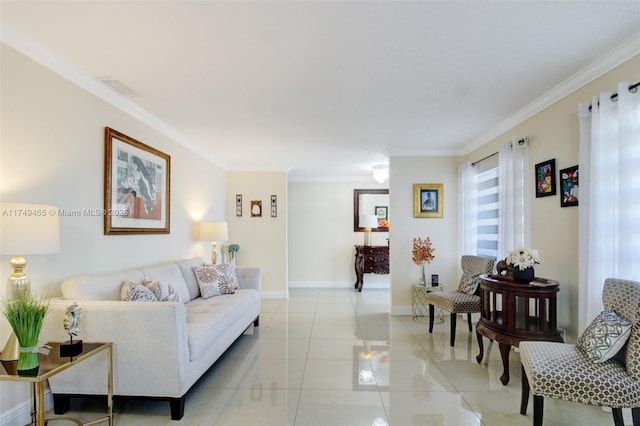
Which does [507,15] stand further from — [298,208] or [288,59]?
[298,208]

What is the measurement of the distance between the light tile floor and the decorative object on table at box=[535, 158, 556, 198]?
1612 mm

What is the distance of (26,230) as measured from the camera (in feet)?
6.23

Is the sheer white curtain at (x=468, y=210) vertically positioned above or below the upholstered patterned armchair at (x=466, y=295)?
above

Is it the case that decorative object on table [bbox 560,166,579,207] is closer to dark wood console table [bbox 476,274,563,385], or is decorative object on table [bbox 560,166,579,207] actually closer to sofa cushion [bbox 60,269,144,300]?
dark wood console table [bbox 476,274,563,385]

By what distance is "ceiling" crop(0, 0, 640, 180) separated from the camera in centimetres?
190

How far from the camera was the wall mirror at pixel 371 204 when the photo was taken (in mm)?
7707

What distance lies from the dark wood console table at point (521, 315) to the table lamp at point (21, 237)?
3.17 metres

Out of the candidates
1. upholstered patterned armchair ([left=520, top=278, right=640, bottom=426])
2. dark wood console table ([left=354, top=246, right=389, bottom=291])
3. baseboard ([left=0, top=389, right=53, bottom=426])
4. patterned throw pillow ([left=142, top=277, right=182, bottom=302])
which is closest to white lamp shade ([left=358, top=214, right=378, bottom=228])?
dark wood console table ([left=354, top=246, right=389, bottom=291])

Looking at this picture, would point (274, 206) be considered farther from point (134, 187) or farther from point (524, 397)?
point (524, 397)

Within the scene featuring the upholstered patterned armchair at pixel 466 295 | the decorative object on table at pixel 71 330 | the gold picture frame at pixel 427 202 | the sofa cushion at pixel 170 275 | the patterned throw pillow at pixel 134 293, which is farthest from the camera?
the gold picture frame at pixel 427 202

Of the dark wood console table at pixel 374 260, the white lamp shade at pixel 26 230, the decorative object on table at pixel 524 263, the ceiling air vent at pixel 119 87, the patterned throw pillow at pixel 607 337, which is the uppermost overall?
the ceiling air vent at pixel 119 87

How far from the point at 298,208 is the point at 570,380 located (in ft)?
20.3

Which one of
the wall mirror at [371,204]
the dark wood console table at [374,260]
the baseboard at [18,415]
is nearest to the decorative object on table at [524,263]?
the baseboard at [18,415]

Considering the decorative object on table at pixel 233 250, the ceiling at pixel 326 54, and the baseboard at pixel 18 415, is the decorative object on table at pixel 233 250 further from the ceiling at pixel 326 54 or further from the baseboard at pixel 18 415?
the baseboard at pixel 18 415
